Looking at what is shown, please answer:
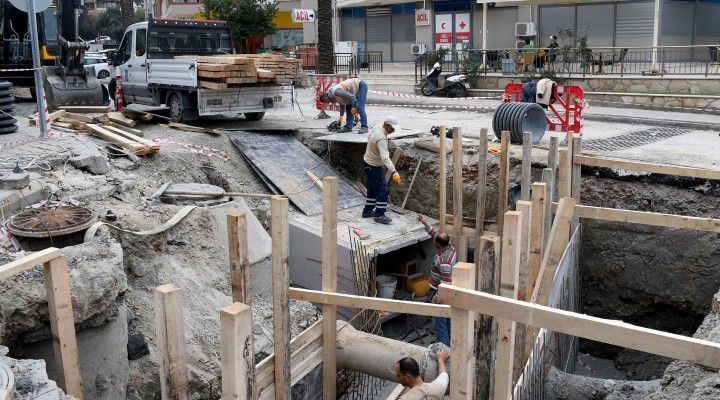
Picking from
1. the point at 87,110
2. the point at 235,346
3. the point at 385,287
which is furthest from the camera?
the point at 87,110

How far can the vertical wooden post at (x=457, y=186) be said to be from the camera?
407 inches

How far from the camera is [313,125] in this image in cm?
1435

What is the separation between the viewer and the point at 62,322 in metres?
4.70

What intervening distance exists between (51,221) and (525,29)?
19.2 metres

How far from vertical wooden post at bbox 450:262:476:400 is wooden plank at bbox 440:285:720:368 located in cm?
11

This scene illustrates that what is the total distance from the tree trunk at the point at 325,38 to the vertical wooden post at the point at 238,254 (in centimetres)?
1832

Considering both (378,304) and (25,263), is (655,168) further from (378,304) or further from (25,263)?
(25,263)

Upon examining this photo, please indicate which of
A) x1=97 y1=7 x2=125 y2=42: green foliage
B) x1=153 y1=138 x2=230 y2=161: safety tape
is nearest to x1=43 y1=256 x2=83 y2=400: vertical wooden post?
x1=153 y1=138 x2=230 y2=161: safety tape

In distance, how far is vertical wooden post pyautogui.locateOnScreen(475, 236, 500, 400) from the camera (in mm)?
4547

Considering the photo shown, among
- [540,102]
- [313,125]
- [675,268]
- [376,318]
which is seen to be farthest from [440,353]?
[313,125]

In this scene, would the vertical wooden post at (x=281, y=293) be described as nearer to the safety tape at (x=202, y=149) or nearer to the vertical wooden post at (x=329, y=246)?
the vertical wooden post at (x=329, y=246)

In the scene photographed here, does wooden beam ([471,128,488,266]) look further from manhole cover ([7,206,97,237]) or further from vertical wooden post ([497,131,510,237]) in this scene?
manhole cover ([7,206,97,237])

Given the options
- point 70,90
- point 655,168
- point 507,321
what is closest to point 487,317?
point 507,321

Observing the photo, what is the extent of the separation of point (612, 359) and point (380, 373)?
5.15 meters
